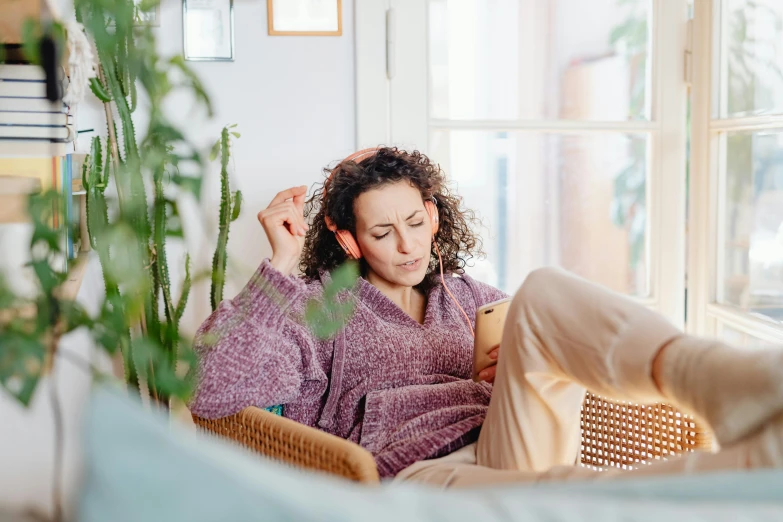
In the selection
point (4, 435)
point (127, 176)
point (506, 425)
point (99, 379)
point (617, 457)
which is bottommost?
point (617, 457)

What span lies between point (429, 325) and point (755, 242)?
1.04 metres

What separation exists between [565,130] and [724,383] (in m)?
1.57

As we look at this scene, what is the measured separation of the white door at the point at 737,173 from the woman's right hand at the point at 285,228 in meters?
1.25

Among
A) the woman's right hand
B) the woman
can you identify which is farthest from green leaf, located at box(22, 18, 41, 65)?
the woman's right hand

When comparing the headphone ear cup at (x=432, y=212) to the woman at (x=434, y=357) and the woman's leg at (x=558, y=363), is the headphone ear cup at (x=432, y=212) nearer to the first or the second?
the woman at (x=434, y=357)

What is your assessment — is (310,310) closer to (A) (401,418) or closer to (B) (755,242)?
(A) (401,418)

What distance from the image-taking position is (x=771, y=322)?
2.12 metres

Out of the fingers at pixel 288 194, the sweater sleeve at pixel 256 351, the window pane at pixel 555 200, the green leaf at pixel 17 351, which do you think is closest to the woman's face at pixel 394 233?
the fingers at pixel 288 194

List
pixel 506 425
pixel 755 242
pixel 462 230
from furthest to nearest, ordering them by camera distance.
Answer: pixel 755 242 → pixel 462 230 → pixel 506 425

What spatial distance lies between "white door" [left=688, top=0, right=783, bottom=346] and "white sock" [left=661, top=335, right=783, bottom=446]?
3.89 feet

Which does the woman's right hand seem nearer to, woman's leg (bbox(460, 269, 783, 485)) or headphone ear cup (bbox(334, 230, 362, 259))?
headphone ear cup (bbox(334, 230, 362, 259))

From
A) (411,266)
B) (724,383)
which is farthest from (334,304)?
(411,266)

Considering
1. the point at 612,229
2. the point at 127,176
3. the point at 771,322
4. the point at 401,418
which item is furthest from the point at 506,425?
the point at 612,229

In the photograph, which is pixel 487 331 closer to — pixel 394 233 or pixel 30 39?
pixel 394 233
